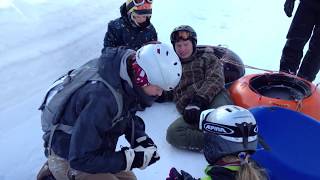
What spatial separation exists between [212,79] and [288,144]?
3.61 ft

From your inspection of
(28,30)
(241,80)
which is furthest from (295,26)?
(28,30)

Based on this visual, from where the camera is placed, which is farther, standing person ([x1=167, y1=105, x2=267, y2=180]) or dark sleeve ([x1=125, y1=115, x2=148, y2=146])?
dark sleeve ([x1=125, y1=115, x2=148, y2=146])

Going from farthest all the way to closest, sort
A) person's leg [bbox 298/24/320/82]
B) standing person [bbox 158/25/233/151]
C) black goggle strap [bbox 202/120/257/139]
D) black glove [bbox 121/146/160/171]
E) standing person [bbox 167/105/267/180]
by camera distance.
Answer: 1. person's leg [bbox 298/24/320/82]
2. standing person [bbox 158/25/233/151]
3. black glove [bbox 121/146/160/171]
4. black goggle strap [bbox 202/120/257/139]
5. standing person [bbox 167/105/267/180]

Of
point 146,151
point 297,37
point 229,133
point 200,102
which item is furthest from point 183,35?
point 229,133

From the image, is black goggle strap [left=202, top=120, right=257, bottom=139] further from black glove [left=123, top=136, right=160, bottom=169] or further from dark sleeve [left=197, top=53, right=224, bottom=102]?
dark sleeve [left=197, top=53, right=224, bottom=102]

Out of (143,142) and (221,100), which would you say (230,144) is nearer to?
(143,142)

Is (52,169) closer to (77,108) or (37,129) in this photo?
(77,108)

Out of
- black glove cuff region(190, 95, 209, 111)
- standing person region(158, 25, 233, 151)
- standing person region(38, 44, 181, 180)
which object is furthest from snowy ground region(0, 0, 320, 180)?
standing person region(38, 44, 181, 180)

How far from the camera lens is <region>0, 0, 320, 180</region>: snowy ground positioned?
326cm

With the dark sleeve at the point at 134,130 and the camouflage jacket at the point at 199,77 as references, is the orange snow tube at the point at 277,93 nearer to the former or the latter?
the camouflage jacket at the point at 199,77

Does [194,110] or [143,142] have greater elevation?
[143,142]

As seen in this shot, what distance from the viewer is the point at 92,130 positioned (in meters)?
2.02

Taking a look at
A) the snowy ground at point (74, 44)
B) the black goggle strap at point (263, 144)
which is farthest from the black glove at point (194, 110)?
the black goggle strap at point (263, 144)

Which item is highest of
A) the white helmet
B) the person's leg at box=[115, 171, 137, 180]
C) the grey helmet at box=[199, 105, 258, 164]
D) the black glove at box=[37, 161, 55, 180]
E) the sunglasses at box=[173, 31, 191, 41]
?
the white helmet
